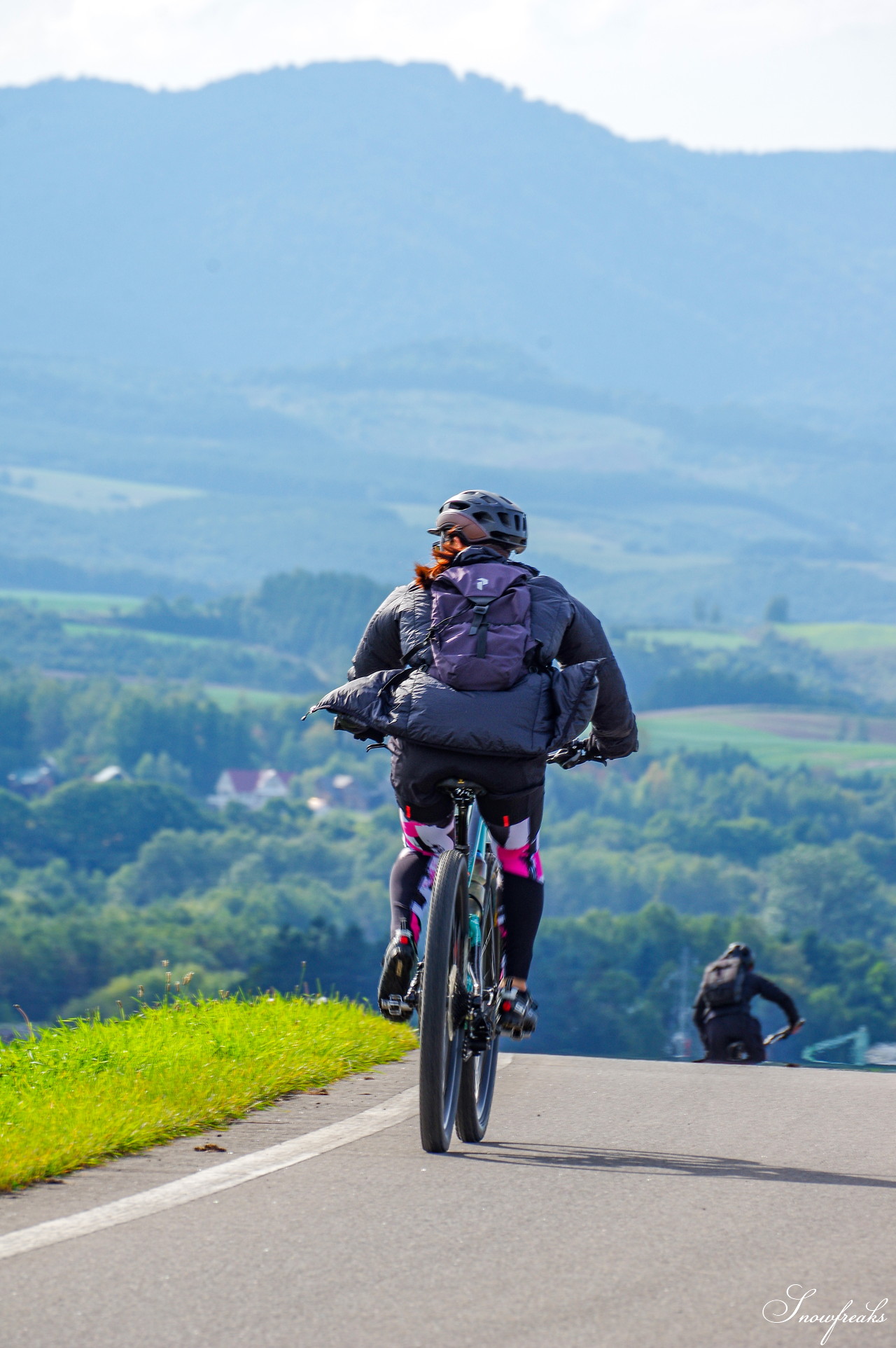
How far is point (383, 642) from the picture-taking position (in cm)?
478

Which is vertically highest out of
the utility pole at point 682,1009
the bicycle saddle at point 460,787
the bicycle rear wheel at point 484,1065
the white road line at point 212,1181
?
the bicycle saddle at point 460,787

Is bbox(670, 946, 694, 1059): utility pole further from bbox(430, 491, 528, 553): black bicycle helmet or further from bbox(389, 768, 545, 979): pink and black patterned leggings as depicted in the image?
bbox(430, 491, 528, 553): black bicycle helmet

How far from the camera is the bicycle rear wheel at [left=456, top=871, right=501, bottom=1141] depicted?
459cm

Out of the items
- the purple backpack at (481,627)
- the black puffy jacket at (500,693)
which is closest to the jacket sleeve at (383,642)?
the black puffy jacket at (500,693)

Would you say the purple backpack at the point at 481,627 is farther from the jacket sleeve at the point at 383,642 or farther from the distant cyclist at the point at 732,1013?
the distant cyclist at the point at 732,1013

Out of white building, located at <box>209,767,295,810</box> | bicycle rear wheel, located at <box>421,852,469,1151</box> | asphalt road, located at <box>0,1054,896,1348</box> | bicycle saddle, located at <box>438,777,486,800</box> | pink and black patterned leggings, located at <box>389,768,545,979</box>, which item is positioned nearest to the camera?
asphalt road, located at <box>0,1054,896,1348</box>

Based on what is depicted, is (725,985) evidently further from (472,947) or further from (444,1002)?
(444,1002)

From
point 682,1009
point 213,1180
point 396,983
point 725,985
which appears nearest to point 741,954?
point 725,985

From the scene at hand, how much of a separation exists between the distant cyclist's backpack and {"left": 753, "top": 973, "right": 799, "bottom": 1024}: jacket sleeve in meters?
0.09

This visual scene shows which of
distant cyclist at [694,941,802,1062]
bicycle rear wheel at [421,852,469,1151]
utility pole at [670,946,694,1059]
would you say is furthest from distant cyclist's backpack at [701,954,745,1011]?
utility pole at [670,946,694,1059]

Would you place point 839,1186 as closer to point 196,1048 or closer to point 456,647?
point 456,647

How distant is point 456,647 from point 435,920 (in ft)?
2.32

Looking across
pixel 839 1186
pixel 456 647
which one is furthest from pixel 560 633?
pixel 839 1186

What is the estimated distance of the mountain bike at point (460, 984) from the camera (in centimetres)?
424
